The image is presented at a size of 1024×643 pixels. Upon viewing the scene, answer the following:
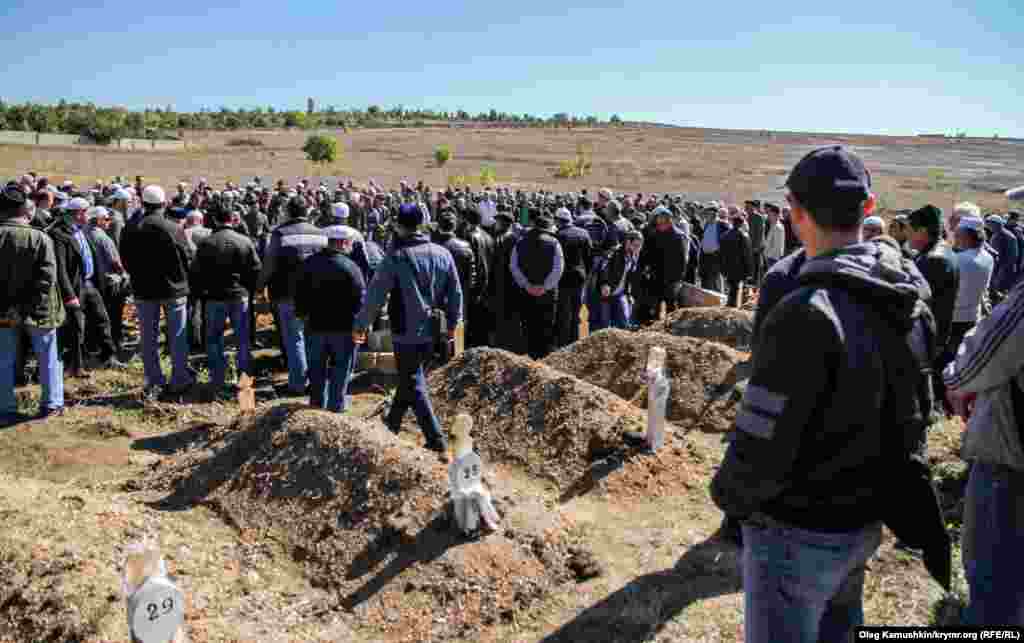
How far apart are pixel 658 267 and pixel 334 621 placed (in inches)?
328

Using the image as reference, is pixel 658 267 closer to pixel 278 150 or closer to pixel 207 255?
pixel 207 255

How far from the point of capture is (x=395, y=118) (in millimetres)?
112250

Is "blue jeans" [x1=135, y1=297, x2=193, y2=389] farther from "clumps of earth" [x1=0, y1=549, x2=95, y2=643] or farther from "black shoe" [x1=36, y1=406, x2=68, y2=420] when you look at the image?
"clumps of earth" [x1=0, y1=549, x2=95, y2=643]

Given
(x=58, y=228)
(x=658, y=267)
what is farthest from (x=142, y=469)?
(x=658, y=267)

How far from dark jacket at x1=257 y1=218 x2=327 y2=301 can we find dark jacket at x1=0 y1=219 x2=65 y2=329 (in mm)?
2004

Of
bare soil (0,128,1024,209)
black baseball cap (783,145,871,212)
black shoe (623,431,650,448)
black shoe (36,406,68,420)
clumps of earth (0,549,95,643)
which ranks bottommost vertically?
black shoe (36,406,68,420)

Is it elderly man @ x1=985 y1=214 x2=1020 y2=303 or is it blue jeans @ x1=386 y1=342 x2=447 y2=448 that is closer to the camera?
blue jeans @ x1=386 y1=342 x2=447 y2=448

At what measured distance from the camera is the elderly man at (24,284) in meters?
7.46

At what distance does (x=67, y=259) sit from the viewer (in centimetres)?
877

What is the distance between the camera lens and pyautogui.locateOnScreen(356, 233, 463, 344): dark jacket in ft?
21.2

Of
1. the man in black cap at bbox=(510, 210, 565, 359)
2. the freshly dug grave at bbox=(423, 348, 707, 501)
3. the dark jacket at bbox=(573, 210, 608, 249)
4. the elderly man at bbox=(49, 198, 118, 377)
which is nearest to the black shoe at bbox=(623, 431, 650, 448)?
the freshly dug grave at bbox=(423, 348, 707, 501)

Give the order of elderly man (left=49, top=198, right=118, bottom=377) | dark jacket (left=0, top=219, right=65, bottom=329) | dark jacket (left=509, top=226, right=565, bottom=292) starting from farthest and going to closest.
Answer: dark jacket (left=509, top=226, right=565, bottom=292) < elderly man (left=49, top=198, right=118, bottom=377) < dark jacket (left=0, top=219, right=65, bottom=329)

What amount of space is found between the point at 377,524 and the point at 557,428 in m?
2.32

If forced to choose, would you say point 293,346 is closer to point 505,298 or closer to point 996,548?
point 505,298
